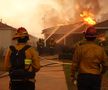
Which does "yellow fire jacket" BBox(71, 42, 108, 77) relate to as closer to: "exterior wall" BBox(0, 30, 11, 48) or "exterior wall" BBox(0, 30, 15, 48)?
"exterior wall" BBox(0, 30, 15, 48)

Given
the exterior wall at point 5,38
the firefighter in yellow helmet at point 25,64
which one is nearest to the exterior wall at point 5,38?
the exterior wall at point 5,38

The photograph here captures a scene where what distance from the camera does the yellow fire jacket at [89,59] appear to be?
7.20 metres

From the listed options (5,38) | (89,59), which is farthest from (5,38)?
(89,59)

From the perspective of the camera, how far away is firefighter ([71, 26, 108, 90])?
7.12 m

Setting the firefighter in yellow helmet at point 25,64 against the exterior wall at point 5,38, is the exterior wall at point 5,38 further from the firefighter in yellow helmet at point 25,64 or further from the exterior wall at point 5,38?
the firefighter in yellow helmet at point 25,64

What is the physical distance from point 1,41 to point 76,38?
862cm

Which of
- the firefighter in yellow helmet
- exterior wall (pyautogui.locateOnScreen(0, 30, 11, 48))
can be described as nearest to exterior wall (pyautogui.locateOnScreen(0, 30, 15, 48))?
exterior wall (pyautogui.locateOnScreen(0, 30, 11, 48))

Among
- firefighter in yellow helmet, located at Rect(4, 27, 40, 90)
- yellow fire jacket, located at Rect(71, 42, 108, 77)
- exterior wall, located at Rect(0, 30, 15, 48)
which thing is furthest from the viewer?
exterior wall, located at Rect(0, 30, 15, 48)

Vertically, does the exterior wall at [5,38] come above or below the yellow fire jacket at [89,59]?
above

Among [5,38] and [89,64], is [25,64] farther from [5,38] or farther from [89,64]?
[5,38]

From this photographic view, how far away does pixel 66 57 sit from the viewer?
3172cm

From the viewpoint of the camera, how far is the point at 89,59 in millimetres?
7230

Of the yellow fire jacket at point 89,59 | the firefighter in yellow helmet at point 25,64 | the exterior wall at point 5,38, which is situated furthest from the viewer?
the exterior wall at point 5,38

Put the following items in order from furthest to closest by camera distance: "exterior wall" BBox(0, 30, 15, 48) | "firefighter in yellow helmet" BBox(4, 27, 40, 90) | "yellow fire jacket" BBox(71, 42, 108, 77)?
"exterior wall" BBox(0, 30, 15, 48) → "yellow fire jacket" BBox(71, 42, 108, 77) → "firefighter in yellow helmet" BBox(4, 27, 40, 90)
